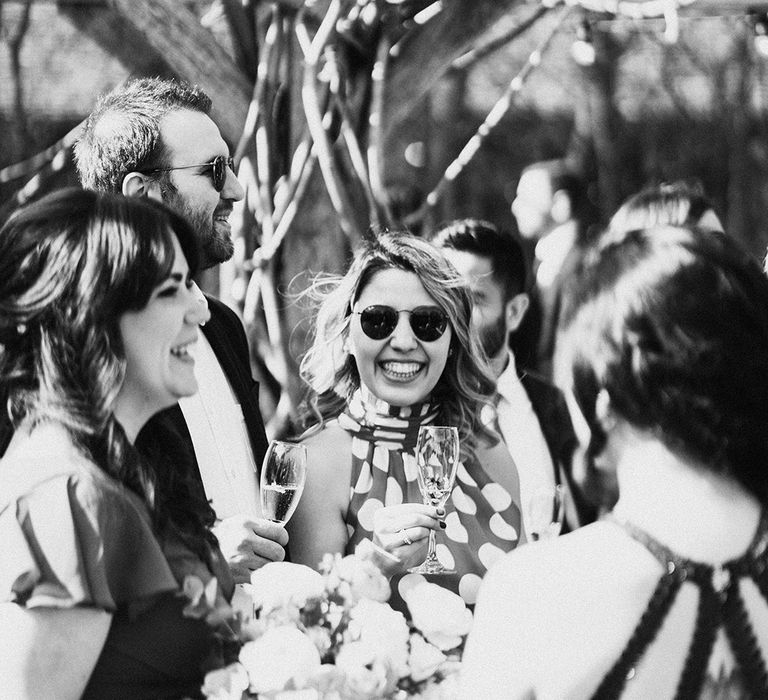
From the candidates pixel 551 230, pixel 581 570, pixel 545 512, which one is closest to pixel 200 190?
pixel 545 512

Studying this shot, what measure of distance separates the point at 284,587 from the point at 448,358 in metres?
1.61

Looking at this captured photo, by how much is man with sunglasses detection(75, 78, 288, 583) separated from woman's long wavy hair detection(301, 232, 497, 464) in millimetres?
235

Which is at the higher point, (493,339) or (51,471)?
(51,471)

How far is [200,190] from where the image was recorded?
3.55m

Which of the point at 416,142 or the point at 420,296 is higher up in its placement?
the point at 420,296

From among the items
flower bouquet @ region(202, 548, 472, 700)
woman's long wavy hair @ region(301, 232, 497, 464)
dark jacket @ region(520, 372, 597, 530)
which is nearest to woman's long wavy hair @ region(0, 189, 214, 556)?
flower bouquet @ region(202, 548, 472, 700)

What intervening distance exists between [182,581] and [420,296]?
5.22ft

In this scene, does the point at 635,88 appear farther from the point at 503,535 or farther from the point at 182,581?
the point at 182,581

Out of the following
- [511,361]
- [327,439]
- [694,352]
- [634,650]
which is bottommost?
[511,361]

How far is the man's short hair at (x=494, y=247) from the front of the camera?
4.79 meters

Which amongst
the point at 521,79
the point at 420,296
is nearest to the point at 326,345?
the point at 420,296

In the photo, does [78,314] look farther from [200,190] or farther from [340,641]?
[200,190]

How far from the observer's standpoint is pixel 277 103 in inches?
205

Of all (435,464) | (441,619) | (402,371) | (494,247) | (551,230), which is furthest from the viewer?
(551,230)
